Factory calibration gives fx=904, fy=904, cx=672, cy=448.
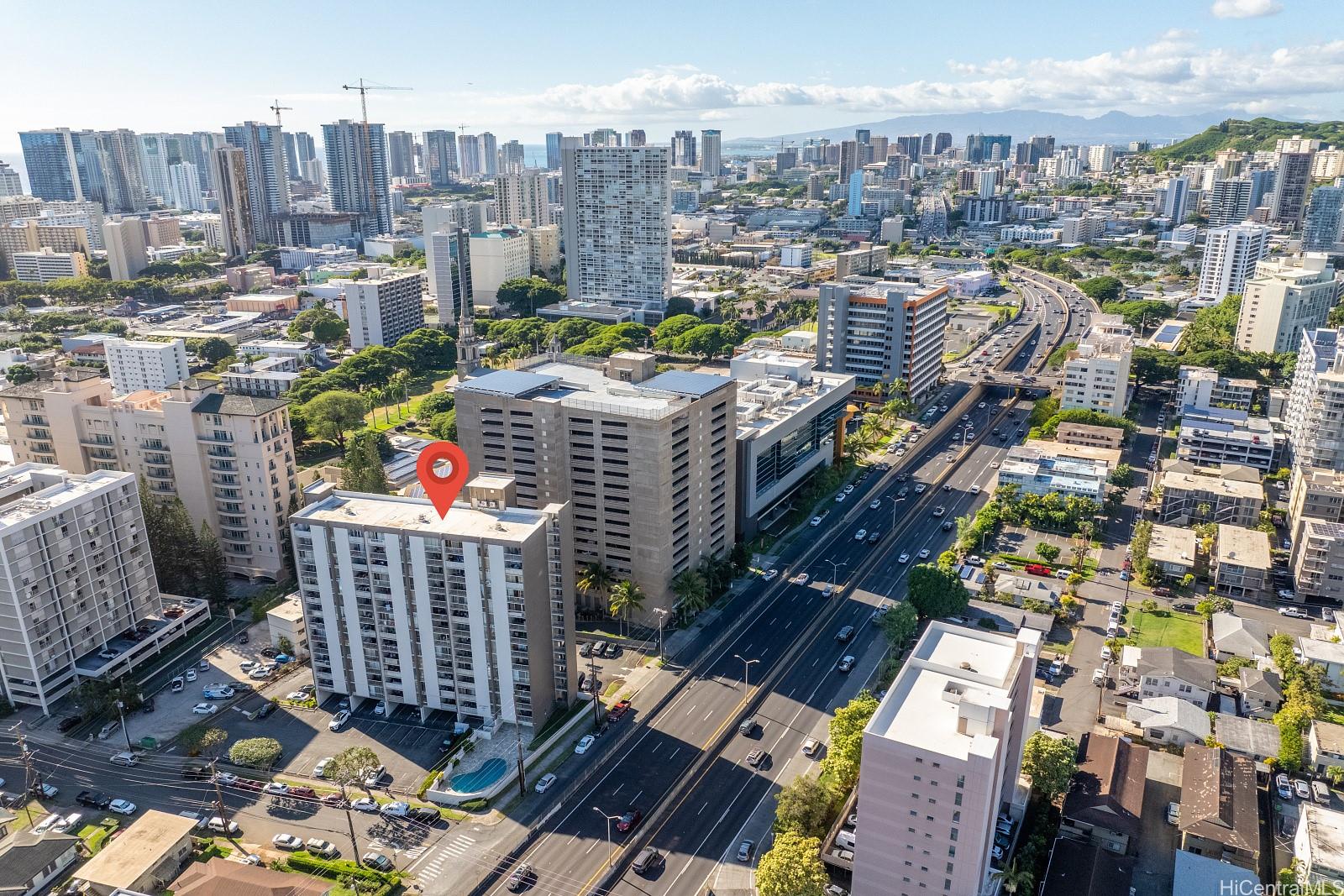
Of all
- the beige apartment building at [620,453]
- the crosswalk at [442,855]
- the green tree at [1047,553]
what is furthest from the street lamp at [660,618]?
the green tree at [1047,553]

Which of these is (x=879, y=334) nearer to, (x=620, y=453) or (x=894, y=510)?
(x=894, y=510)

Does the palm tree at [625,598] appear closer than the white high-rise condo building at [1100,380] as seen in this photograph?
Yes

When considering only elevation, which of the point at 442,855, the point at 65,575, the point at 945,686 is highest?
the point at 945,686

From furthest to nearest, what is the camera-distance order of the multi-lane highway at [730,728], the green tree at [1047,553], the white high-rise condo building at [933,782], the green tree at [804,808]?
the green tree at [1047,553] → the multi-lane highway at [730,728] → the green tree at [804,808] → the white high-rise condo building at [933,782]

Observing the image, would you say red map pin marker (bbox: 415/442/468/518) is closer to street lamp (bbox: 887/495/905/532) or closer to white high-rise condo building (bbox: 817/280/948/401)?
street lamp (bbox: 887/495/905/532)

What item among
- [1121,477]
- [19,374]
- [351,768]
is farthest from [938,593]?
[19,374]

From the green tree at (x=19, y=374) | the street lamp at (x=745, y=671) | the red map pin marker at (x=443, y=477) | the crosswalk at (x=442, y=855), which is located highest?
the red map pin marker at (x=443, y=477)

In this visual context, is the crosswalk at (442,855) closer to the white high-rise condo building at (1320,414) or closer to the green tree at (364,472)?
the green tree at (364,472)
